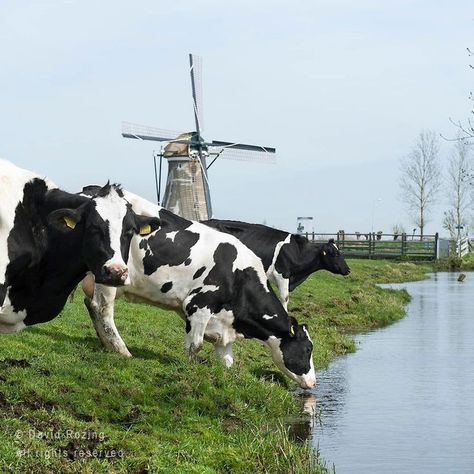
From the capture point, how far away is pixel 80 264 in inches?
399

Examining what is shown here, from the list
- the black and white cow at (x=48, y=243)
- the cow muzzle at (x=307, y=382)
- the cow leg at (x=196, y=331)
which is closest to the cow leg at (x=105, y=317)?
the cow leg at (x=196, y=331)

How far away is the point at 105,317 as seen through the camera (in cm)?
1435

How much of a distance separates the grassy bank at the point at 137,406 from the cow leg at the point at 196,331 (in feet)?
0.57

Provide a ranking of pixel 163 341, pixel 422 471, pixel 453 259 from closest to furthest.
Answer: pixel 422 471
pixel 163 341
pixel 453 259

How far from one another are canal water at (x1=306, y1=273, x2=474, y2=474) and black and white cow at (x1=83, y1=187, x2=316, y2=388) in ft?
3.06

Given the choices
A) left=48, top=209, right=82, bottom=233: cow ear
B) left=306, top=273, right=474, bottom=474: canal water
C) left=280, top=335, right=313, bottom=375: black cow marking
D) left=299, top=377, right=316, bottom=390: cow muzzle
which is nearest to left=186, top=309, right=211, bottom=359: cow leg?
left=280, top=335, right=313, bottom=375: black cow marking

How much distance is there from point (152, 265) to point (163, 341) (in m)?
1.93

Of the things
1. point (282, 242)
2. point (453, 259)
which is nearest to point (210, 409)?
point (282, 242)

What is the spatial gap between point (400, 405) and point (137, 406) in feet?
15.0

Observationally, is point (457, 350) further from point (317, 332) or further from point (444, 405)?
point (444, 405)

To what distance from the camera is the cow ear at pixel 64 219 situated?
9.74 m

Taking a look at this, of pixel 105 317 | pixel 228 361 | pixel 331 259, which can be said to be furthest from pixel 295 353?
pixel 331 259

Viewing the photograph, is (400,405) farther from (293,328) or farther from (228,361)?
(228,361)

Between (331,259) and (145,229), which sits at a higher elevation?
(145,229)
